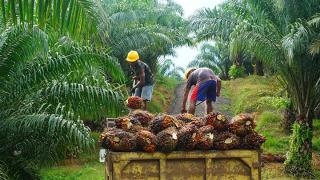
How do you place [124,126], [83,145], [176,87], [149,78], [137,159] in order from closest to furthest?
1. [137,159]
2. [124,126]
3. [83,145]
4. [149,78]
5. [176,87]

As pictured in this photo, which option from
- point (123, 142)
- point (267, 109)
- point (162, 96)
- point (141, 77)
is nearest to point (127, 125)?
point (123, 142)

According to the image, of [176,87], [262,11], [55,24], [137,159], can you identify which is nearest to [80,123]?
[137,159]

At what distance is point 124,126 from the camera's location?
6035mm

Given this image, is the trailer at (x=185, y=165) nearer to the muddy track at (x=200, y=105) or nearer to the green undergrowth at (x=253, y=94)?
the green undergrowth at (x=253, y=94)

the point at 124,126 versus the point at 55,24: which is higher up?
the point at 55,24

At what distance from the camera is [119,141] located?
5602mm

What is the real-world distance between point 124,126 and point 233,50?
6938mm

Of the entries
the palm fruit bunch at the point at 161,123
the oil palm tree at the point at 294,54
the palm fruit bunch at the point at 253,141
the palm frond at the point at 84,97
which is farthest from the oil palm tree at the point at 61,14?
the oil palm tree at the point at 294,54

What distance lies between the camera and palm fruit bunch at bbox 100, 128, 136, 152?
18.3 feet

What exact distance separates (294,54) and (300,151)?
83.4 inches

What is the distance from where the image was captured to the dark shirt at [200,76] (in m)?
9.60

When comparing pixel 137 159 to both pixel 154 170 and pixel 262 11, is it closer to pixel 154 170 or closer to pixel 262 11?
pixel 154 170

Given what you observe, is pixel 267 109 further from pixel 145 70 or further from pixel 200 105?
pixel 145 70

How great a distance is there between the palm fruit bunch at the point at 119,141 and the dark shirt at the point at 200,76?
407 centimetres
